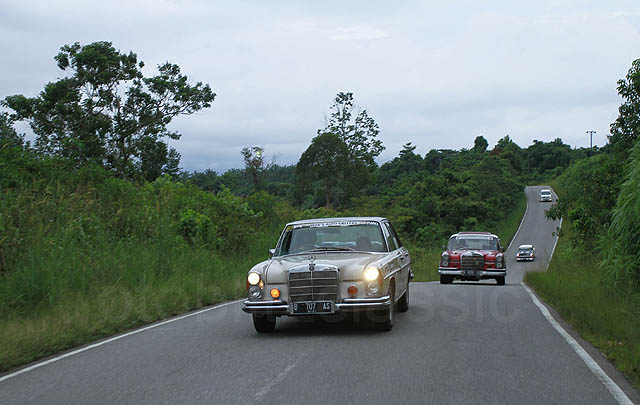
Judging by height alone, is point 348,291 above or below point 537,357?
above

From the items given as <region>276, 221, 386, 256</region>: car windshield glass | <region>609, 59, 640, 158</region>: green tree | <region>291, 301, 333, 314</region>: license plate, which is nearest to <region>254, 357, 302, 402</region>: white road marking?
<region>291, 301, 333, 314</region>: license plate

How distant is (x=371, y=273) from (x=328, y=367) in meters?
2.22

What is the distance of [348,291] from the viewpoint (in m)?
8.78

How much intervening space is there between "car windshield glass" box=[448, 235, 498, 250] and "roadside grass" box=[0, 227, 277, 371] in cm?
823

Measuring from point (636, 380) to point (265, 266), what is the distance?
4.92 metres

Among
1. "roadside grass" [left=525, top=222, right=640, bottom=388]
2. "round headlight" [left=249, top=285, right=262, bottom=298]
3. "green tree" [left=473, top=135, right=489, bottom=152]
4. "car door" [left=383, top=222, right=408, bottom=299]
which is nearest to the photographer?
"roadside grass" [left=525, top=222, right=640, bottom=388]

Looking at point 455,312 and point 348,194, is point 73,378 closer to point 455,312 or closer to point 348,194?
point 455,312

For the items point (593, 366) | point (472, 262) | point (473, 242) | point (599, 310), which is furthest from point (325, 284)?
point (473, 242)

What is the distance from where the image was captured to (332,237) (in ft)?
33.7

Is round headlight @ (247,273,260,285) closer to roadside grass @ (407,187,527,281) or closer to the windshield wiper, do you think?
the windshield wiper

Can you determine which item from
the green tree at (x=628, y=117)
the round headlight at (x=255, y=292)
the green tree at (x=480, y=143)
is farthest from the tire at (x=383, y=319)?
the green tree at (x=480, y=143)

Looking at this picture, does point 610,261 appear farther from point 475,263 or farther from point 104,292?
point 104,292

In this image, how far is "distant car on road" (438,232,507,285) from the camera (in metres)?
21.1

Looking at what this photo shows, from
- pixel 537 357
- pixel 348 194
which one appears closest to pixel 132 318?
pixel 537 357
